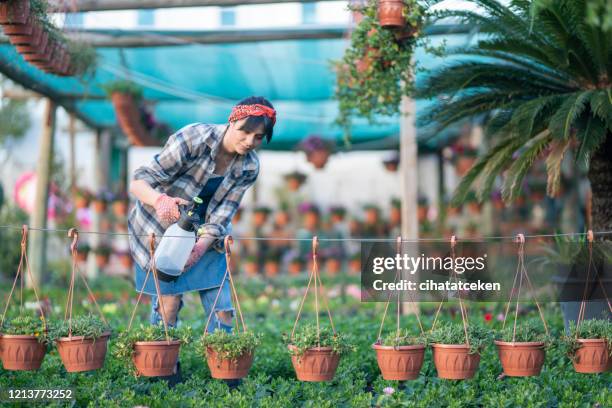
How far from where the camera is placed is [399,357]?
3797mm

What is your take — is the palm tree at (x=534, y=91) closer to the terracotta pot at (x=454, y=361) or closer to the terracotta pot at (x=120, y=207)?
the terracotta pot at (x=454, y=361)

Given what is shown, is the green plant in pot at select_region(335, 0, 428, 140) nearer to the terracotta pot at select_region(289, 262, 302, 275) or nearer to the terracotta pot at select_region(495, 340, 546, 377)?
the terracotta pot at select_region(495, 340, 546, 377)

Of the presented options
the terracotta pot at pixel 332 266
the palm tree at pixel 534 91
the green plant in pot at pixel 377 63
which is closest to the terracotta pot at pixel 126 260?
the terracotta pot at pixel 332 266

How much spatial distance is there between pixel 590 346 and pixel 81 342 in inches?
101

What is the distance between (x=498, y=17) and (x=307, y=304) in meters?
4.32

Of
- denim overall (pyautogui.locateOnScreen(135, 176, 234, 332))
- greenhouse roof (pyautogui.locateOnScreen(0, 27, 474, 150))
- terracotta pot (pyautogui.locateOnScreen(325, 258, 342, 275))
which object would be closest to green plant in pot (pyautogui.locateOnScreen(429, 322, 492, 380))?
denim overall (pyautogui.locateOnScreen(135, 176, 234, 332))

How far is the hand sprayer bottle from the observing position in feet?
13.3

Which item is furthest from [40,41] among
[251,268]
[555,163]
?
[251,268]

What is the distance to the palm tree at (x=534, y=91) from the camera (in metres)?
4.84

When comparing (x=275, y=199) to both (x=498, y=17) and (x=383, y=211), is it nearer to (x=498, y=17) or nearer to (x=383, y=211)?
(x=383, y=211)

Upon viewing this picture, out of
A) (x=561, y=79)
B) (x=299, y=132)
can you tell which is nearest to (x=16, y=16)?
(x=561, y=79)

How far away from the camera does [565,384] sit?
14.4ft

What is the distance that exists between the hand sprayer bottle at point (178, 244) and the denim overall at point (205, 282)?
13 centimetres

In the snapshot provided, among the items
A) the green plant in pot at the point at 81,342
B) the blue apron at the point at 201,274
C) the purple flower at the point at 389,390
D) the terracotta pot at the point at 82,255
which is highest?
the blue apron at the point at 201,274
